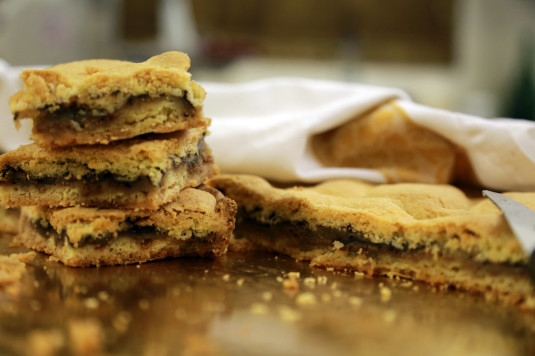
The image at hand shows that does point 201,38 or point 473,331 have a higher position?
point 201,38

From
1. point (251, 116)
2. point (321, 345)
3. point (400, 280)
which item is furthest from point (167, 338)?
point (251, 116)

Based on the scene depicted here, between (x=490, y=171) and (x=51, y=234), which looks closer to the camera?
(x=51, y=234)

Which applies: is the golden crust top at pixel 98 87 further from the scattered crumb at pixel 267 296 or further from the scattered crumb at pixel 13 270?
the scattered crumb at pixel 267 296

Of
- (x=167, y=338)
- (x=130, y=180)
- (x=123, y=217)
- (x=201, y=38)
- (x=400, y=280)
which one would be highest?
(x=201, y=38)

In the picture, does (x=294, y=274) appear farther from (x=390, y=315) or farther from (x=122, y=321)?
(x=122, y=321)

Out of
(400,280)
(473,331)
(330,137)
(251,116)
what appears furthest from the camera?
(251,116)

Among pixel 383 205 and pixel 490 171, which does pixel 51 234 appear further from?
pixel 490 171

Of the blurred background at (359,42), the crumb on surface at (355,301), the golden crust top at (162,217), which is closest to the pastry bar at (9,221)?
the golden crust top at (162,217)

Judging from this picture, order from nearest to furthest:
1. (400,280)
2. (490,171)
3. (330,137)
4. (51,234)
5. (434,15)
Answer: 1. (400,280)
2. (51,234)
3. (490,171)
4. (330,137)
5. (434,15)
